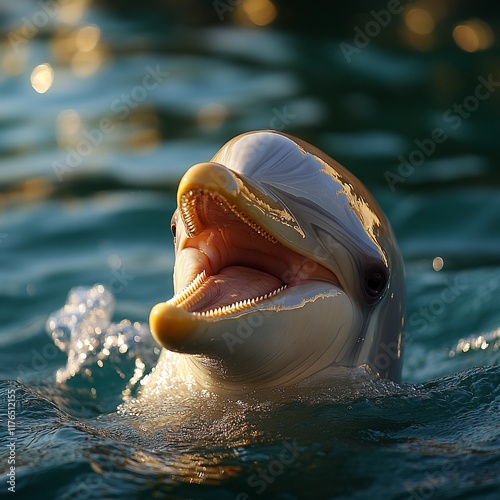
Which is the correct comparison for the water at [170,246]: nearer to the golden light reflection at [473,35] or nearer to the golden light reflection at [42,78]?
the golden light reflection at [42,78]

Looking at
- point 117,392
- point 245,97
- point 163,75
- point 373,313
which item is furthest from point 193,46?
point 373,313

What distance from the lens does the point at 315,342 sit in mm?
4809

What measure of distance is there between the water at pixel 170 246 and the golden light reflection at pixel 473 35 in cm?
25

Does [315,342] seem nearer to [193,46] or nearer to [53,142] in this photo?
[53,142]

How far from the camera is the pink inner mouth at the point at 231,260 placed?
441cm

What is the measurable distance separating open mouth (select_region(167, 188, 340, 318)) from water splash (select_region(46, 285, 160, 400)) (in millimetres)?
1822

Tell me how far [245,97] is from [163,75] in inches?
58.8
